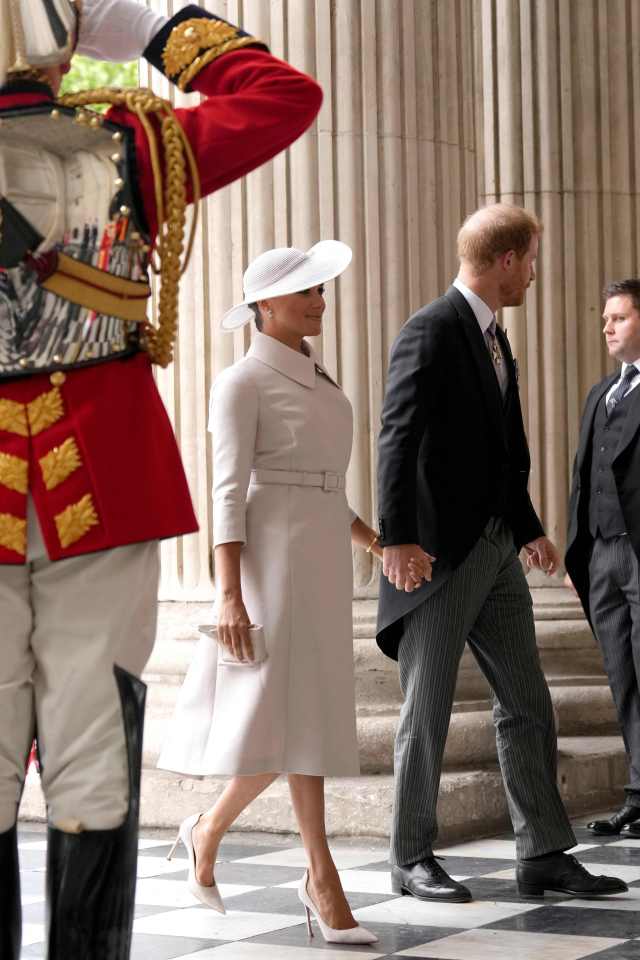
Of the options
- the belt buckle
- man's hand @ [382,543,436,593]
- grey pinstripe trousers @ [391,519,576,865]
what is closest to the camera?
the belt buckle

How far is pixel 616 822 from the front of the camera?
5.99 m

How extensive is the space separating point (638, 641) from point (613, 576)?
25 cm

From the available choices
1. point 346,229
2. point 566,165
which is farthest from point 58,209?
point 566,165

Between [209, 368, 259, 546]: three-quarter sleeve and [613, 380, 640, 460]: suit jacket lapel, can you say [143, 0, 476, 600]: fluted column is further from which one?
[209, 368, 259, 546]: three-quarter sleeve

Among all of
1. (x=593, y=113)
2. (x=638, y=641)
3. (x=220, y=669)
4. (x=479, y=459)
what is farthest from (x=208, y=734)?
(x=593, y=113)

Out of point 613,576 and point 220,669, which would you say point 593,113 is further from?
point 220,669

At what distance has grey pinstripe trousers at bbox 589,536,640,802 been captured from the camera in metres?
6.23

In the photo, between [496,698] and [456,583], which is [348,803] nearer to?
[496,698]

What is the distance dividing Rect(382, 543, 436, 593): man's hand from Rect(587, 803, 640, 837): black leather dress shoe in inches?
66.0

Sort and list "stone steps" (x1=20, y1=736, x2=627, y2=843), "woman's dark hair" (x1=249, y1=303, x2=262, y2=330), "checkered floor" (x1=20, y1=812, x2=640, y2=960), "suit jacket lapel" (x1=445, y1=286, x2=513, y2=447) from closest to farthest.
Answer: "checkered floor" (x1=20, y1=812, x2=640, y2=960), "woman's dark hair" (x1=249, y1=303, x2=262, y2=330), "suit jacket lapel" (x1=445, y1=286, x2=513, y2=447), "stone steps" (x1=20, y1=736, x2=627, y2=843)

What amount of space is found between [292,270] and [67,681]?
87.1 inches

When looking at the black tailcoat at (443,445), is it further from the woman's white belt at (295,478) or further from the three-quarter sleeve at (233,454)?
the three-quarter sleeve at (233,454)

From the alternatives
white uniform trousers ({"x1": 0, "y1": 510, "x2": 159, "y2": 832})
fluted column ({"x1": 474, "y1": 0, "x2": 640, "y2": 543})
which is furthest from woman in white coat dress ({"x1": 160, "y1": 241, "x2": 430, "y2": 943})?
fluted column ({"x1": 474, "y1": 0, "x2": 640, "y2": 543})

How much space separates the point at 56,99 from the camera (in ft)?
8.61
